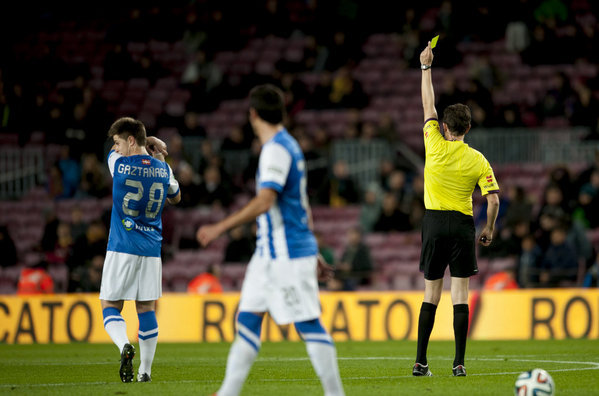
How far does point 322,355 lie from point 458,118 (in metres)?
3.50

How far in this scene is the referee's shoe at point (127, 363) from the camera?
8984 mm

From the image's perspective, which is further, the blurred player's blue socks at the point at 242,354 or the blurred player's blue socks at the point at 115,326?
the blurred player's blue socks at the point at 115,326

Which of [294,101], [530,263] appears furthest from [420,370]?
[294,101]

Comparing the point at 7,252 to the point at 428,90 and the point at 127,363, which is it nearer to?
the point at 127,363

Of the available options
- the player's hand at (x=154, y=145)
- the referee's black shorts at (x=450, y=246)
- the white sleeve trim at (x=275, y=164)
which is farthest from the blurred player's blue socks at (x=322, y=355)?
the player's hand at (x=154, y=145)

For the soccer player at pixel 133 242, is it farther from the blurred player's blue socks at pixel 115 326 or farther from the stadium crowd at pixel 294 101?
the stadium crowd at pixel 294 101

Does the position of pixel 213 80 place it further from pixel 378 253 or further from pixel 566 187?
pixel 566 187

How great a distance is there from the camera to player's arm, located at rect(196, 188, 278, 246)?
6.34m

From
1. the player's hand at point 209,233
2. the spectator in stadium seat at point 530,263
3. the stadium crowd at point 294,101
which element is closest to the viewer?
the player's hand at point 209,233

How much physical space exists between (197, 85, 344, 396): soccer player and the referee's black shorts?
268 cm

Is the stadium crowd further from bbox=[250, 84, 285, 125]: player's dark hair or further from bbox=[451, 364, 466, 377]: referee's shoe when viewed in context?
bbox=[250, 84, 285, 125]: player's dark hair

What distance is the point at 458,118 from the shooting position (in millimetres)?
9305

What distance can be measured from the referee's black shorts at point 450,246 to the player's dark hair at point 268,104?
3053 millimetres

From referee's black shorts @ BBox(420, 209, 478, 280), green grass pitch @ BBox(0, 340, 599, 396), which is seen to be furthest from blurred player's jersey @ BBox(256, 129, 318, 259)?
referee's black shorts @ BBox(420, 209, 478, 280)
